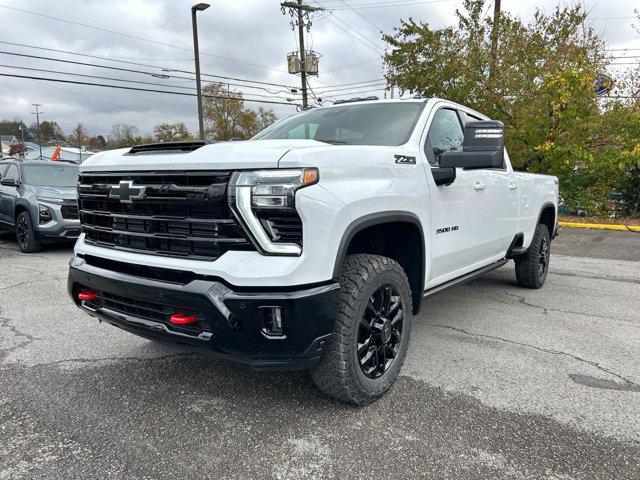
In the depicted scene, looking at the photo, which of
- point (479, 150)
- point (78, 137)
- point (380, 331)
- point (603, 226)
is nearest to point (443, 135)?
point (479, 150)

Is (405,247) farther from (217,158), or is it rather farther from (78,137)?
(78,137)

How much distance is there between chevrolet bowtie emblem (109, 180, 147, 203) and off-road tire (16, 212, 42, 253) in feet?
21.4

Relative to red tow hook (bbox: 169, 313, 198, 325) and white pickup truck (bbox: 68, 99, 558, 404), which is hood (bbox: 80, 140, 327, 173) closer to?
white pickup truck (bbox: 68, 99, 558, 404)

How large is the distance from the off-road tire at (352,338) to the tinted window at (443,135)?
109cm

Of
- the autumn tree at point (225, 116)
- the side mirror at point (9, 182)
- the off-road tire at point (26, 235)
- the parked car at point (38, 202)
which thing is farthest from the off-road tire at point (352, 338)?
the autumn tree at point (225, 116)

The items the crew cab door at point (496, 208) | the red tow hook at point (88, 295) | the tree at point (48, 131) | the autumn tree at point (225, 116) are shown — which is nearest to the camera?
the red tow hook at point (88, 295)

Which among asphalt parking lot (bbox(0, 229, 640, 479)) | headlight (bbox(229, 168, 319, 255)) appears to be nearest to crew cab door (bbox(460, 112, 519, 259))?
asphalt parking lot (bbox(0, 229, 640, 479))

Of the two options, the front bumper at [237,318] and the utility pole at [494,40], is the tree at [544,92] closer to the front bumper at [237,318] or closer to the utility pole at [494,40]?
the utility pole at [494,40]

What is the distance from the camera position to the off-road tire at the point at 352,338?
235 centimetres

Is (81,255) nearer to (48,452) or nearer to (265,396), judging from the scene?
(48,452)

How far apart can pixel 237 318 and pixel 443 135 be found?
234cm

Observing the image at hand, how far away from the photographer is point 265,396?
278cm

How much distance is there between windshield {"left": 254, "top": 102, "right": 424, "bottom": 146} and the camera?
323 cm

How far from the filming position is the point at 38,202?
7.85 metres
